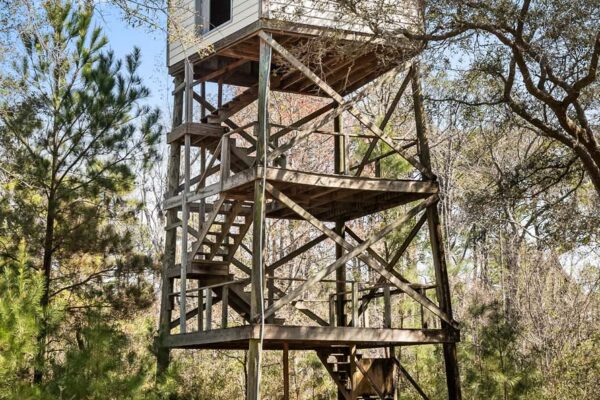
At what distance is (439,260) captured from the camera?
16.5m

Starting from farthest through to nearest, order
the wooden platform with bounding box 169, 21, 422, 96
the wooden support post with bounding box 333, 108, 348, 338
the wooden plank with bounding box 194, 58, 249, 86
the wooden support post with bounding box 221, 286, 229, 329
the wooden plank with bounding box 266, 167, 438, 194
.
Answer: the wooden support post with bounding box 333, 108, 348, 338
the wooden plank with bounding box 194, 58, 249, 86
the wooden platform with bounding box 169, 21, 422, 96
the wooden support post with bounding box 221, 286, 229, 329
the wooden plank with bounding box 266, 167, 438, 194

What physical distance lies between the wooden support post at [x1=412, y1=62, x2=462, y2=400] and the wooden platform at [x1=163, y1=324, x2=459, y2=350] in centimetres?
39

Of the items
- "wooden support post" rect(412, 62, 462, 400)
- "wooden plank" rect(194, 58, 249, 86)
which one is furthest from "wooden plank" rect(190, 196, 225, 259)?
"wooden support post" rect(412, 62, 462, 400)

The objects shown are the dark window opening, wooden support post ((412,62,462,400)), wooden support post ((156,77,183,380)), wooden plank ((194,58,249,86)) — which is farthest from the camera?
the dark window opening

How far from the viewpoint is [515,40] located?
1341 centimetres

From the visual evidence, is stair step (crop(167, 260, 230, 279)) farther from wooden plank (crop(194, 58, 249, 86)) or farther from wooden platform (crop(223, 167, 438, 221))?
wooden plank (crop(194, 58, 249, 86))

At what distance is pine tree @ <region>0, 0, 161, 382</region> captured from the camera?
16438 mm

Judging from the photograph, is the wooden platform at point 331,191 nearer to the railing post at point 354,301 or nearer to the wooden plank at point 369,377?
the railing post at point 354,301

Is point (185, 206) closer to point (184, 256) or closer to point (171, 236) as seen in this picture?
point (184, 256)

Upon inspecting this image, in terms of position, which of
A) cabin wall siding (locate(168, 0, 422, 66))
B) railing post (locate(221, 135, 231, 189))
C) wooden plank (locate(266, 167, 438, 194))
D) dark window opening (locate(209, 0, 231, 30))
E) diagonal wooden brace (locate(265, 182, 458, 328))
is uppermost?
dark window opening (locate(209, 0, 231, 30))

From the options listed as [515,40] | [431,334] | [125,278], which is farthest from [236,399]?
→ [515,40]

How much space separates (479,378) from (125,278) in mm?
6642

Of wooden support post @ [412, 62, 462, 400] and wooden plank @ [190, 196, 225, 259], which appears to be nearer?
wooden plank @ [190, 196, 225, 259]

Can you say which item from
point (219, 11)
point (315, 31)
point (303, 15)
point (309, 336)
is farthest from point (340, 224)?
point (219, 11)
